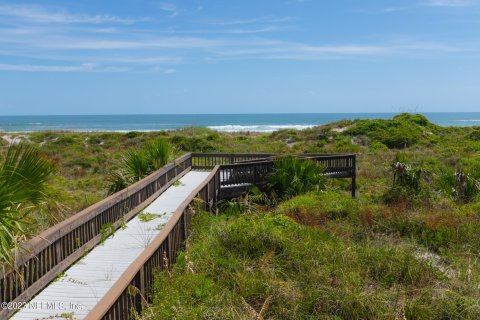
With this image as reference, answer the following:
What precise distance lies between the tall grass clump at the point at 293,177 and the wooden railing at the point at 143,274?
731cm

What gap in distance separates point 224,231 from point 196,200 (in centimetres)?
180

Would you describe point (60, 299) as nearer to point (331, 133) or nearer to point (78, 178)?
point (78, 178)

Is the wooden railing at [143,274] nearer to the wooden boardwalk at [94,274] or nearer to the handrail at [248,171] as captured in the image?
the wooden boardwalk at [94,274]

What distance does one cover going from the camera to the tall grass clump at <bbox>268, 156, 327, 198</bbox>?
56.3 feet

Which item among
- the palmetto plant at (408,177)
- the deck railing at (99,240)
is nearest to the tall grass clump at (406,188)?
the palmetto plant at (408,177)

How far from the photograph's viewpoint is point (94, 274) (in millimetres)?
7777

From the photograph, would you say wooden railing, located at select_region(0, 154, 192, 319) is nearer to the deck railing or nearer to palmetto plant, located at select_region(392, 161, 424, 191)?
the deck railing

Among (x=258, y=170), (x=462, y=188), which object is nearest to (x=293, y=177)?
(x=258, y=170)

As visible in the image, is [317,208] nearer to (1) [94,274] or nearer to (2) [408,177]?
(2) [408,177]

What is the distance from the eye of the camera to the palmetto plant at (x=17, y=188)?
5.71 metres

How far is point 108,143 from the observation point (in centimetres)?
4003

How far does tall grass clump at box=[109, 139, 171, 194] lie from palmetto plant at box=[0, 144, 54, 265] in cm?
846

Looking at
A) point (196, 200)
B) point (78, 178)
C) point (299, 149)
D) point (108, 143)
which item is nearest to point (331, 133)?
point (299, 149)

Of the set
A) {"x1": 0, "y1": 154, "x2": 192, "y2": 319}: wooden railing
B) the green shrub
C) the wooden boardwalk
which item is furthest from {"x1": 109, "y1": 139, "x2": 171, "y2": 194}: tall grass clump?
the green shrub
